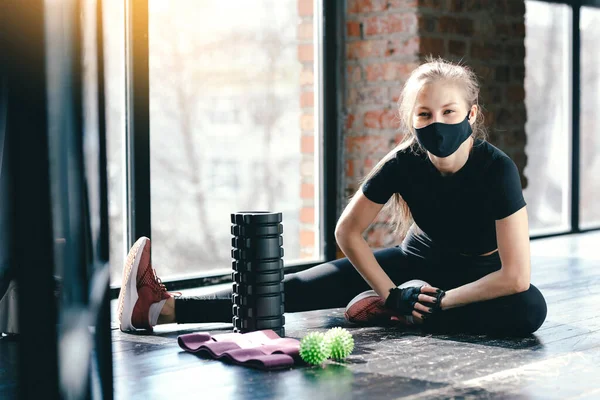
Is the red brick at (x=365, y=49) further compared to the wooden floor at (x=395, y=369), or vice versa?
the red brick at (x=365, y=49)

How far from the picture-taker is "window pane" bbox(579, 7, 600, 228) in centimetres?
525

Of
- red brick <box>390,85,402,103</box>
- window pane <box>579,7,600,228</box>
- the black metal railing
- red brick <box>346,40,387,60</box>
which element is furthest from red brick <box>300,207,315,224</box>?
the black metal railing

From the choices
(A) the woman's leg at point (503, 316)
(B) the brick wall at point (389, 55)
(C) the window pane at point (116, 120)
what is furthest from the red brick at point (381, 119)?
(A) the woman's leg at point (503, 316)

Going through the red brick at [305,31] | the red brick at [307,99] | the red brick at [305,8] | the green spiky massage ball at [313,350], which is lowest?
the green spiky massage ball at [313,350]

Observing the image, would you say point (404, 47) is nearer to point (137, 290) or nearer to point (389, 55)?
point (389, 55)

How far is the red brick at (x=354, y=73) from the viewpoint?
3981mm

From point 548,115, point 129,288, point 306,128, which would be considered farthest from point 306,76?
point 548,115

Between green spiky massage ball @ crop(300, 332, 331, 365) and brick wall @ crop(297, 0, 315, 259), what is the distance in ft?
5.72

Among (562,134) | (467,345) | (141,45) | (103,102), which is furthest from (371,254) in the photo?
(562,134)

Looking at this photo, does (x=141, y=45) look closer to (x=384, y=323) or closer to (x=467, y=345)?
(x=384, y=323)

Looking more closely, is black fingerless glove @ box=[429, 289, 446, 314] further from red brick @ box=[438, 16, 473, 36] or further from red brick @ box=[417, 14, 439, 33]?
red brick @ box=[438, 16, 473, 36]

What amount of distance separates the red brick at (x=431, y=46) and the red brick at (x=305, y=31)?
0.47m

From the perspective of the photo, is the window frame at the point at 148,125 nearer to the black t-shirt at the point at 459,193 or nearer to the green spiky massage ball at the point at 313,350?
the black t-shirt at the point at 459,193

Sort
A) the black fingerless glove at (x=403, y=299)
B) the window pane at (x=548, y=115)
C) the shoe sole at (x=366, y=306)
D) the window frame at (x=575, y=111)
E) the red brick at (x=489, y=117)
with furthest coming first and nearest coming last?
the window frame at (x=575, y=111), the window pane at (x=548, y=115), the red brick at (x=489, y=117), the shoe sole at (x=366, y=306), the black fingerless glove at (x=403, y=299)
